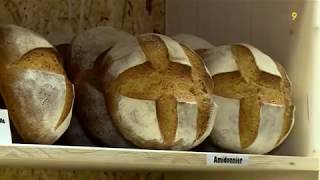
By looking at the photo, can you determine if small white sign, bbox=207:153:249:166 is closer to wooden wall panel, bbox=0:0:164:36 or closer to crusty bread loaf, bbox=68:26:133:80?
crusty bread loaf, bbox=68:26:133:80

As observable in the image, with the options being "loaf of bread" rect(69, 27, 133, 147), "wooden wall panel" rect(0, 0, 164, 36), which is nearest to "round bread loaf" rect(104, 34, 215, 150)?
"loaf of bread" rect(69, 27, 133, 147)

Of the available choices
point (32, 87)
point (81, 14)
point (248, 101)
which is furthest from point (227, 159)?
point (81, 14)

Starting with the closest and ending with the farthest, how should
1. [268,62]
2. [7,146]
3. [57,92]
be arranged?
1. [7,146]
2. [57,92]
3. [268,62]

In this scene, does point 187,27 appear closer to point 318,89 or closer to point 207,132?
point 318,89

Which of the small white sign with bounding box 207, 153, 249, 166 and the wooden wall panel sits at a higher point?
the wooden wall panel

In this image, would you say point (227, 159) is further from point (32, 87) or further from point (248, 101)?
point (32, 87)

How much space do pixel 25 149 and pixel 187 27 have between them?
3.28ft

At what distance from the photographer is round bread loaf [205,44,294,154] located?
1527mm

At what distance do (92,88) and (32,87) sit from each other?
23cm

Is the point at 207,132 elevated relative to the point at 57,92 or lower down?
lower down

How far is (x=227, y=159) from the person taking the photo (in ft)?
4.78

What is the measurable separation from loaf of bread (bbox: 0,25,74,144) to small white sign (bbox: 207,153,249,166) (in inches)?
12.5

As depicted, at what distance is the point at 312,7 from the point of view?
1.69 metres

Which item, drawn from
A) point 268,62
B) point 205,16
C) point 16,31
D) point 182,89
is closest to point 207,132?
point 182,89
